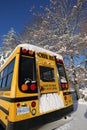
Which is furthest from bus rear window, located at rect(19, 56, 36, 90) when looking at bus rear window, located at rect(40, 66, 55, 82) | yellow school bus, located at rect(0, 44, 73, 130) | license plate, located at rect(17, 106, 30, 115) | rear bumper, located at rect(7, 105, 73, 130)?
rear bumper, located at rect(7, 105, 73, 130)

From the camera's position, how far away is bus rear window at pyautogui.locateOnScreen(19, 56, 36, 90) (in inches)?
160

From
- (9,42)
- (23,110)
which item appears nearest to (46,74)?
(23,110)

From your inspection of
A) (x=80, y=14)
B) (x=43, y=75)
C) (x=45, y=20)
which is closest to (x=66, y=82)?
(x=43, y=75)

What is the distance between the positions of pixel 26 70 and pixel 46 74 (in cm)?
76

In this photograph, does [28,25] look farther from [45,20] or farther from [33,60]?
[33,60]

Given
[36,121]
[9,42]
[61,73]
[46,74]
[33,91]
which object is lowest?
[36,121]

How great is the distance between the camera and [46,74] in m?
4.75

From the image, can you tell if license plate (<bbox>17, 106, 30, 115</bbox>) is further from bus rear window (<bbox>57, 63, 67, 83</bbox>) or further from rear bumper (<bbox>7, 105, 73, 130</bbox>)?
bus rear window (<bbox>57, 63, 67, 83</bbox>)

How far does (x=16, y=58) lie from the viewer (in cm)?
418

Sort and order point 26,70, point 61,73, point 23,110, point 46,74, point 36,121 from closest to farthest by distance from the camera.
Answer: point 23,110, point 36,121, point 26,70, point 46,74, point 61,73

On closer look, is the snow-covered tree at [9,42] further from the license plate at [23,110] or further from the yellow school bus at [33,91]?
the license plate at [23,110]

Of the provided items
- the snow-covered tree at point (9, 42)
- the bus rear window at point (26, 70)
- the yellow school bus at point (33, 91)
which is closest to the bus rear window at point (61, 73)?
the yellow school bus at point (33, 91)

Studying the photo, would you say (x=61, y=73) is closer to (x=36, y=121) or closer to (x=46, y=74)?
(x=46, y=74)

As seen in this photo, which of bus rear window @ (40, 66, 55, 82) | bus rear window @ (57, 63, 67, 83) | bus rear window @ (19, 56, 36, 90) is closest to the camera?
bus rear window @ (19, 56, 36, 90)
